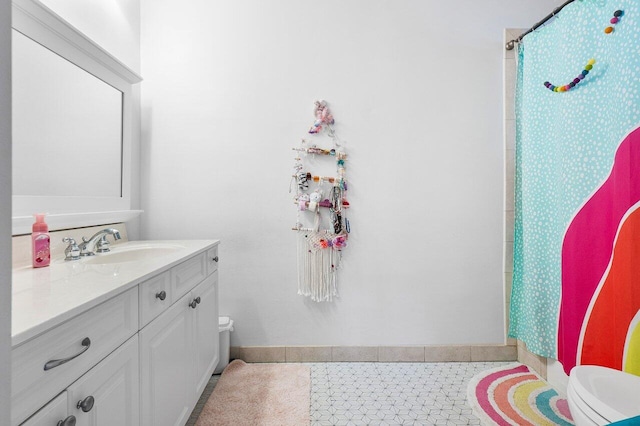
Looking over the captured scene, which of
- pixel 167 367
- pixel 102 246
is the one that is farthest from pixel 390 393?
pixel 102 246

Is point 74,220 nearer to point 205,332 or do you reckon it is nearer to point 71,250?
point 71,250

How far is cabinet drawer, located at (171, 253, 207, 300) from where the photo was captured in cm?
133

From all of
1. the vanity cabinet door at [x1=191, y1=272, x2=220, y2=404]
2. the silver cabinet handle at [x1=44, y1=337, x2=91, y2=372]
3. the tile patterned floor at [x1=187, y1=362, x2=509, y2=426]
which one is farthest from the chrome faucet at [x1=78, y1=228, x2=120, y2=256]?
the tile patterned floor at [x1=187, y1=362, x2=509, y2=426]

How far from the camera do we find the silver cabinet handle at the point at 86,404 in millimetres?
787

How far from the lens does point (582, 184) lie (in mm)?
1499

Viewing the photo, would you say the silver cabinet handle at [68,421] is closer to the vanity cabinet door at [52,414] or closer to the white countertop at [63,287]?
the vanity cabinet door at [52,414]

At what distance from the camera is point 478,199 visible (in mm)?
2164

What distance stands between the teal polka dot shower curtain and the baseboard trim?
30 cm

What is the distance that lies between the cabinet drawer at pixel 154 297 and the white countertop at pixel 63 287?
41mm

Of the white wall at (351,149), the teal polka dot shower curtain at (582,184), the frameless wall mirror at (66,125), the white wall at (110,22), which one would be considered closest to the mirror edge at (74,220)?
the frameless wall mirror at (66,125)

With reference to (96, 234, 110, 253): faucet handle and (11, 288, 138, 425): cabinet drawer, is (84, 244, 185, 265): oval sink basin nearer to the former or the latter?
(96, 234, 110, 253): faucet handle

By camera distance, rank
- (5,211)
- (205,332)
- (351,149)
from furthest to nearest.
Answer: (351,149), (205,332), (5,211)

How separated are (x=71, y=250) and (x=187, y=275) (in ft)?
1.62

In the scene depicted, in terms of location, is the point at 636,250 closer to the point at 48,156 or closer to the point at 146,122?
the point at 48,156
